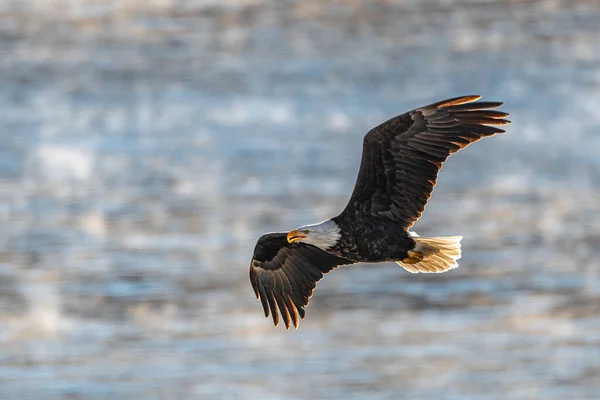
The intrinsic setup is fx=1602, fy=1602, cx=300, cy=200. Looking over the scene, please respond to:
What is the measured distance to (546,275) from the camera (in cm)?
1390

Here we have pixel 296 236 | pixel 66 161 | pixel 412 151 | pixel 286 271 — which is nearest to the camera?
pixel 412 151

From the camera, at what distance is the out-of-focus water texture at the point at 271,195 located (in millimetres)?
12477

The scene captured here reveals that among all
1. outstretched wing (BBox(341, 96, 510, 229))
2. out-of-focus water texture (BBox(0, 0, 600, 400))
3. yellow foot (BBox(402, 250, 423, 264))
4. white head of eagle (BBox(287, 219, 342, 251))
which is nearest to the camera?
outstretched wing (BBox(341, 96, 510, 229))

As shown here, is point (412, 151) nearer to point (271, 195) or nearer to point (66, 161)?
point (271, 195)

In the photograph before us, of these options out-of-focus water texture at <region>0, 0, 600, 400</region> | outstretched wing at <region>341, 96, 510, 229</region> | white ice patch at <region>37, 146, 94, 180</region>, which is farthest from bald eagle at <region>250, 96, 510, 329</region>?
white ice patch at <region>37, 146, 94, 180</region>

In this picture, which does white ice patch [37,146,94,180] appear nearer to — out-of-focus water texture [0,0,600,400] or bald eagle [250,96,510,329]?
out-of-focus water texture [0,0,600,400]

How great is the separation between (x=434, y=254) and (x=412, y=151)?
30.0 inches

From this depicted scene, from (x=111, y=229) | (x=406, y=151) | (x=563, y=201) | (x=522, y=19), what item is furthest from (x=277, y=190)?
(x=406, y=151)

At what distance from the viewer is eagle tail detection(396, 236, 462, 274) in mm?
8531

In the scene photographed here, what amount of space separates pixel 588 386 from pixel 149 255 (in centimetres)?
414

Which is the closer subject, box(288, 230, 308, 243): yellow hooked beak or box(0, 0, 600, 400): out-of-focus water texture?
box(288, 230, 308, 243): yellow hooked beak

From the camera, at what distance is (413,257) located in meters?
8.50

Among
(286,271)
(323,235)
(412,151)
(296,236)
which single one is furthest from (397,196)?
(286,271)

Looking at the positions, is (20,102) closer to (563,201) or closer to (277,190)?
(277,190)
